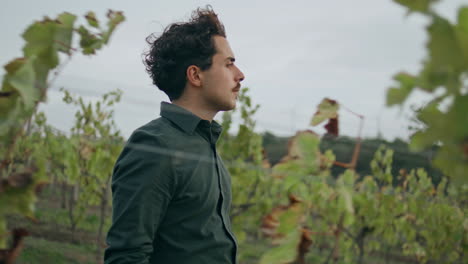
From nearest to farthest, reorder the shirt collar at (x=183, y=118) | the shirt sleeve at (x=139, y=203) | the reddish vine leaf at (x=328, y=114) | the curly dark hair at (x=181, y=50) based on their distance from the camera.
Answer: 1. the reddish vine leaf at (x=328, y=114)
2. the shirt sleeve at (x=139, y=203)
3. the shirt collar at (x=183, y=118)
4. the curly dark hair at (x=181, y=50)

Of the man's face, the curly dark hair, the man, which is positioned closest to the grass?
the curly dark hair

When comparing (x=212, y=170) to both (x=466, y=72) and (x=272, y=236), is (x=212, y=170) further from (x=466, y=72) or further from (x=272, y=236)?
(x=466, y=72)

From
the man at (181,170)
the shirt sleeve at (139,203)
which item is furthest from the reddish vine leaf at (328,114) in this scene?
the shirt sleeve at (139,203)

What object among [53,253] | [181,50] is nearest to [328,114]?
[181,50]

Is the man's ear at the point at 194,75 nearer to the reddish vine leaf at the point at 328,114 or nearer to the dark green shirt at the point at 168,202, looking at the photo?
the dark green shirt at the point at 168,202

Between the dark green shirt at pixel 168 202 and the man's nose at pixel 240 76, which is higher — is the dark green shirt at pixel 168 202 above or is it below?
below

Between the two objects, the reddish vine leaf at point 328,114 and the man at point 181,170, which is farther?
the man at point 181,170

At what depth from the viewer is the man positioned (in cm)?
143

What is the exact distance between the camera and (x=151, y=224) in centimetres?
143

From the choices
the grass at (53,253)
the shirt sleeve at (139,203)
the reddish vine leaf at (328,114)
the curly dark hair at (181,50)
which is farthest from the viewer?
the grass at (53,253)

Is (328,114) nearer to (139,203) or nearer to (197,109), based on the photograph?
(139,203)

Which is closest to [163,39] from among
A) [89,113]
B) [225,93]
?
[225,93]

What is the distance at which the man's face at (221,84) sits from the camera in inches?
67.4

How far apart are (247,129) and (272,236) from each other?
18.0ft
